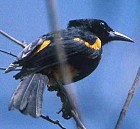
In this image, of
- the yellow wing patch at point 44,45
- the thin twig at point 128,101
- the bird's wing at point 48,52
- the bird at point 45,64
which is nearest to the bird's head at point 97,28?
the bird at point 45,64

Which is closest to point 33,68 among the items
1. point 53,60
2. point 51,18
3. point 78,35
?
point 53,60

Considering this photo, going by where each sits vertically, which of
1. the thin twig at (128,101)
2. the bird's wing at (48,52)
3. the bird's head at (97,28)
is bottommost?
the bird's head at (97,28)

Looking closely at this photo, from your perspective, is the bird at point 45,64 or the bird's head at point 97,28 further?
the bird's head at point 97,28

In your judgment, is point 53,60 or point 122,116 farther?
point 53,60

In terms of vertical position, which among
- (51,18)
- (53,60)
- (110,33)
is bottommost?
(110,33)

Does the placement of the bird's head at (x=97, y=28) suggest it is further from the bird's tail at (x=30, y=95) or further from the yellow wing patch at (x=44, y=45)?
the bird's tail at (x=30, y=95)

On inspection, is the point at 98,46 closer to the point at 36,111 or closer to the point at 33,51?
the point at 33,51

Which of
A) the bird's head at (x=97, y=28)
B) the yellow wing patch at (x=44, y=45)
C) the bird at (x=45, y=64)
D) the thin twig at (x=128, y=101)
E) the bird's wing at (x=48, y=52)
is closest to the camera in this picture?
the thin twig at (x=128, y=101)

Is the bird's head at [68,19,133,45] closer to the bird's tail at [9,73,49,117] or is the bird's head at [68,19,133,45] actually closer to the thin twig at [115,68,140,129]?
the bird's tail at [9,73,49,117]

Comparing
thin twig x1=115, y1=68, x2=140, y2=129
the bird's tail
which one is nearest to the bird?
the bird's tail
